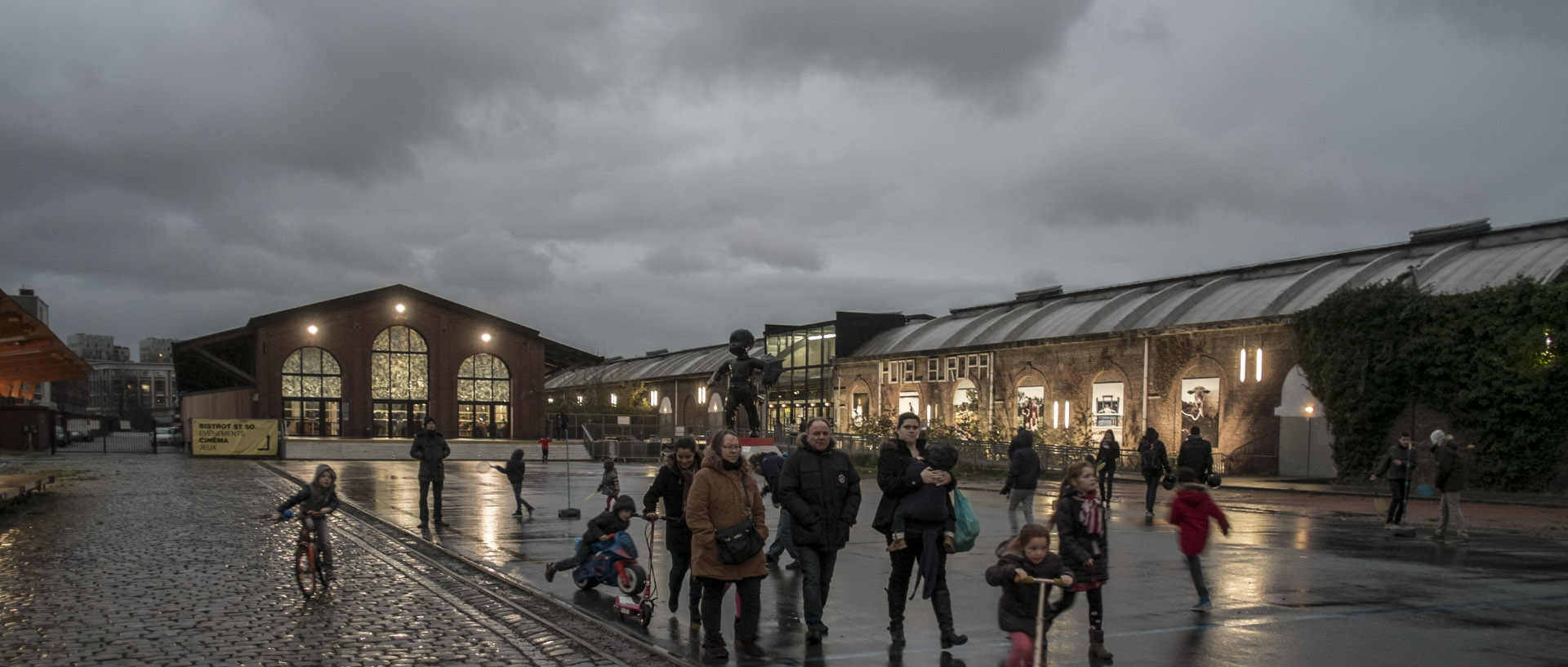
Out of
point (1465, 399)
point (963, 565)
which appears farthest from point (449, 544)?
point (1465, 399)

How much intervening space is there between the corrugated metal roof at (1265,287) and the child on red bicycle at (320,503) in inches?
1168

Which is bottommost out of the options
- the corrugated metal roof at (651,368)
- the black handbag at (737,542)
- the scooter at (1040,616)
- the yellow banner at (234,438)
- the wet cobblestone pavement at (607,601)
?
the yellow banner at (234,438)

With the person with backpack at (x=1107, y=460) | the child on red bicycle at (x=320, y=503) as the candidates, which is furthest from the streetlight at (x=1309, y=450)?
the child on red bicycle at (x=320, y=503)

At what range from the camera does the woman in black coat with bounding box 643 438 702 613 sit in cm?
979

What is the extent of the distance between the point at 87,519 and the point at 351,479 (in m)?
11.7

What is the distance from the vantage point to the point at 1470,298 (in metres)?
29.2

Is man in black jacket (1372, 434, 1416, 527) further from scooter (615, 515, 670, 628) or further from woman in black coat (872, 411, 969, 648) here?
scooter (615, 515, 670, 628)

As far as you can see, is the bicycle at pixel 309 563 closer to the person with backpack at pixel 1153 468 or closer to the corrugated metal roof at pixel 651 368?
the person with backpack at pixel 1153 468

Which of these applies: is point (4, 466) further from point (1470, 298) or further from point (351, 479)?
point (1470, 298)

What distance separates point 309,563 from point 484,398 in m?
55.5

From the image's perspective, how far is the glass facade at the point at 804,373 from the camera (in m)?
59.2

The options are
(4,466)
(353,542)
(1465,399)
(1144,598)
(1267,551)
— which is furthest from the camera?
(4,466)

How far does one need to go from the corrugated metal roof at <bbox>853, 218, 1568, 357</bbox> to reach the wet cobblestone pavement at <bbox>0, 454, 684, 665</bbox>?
29.0m

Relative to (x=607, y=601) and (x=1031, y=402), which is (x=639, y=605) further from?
(x=1031, y=402)
